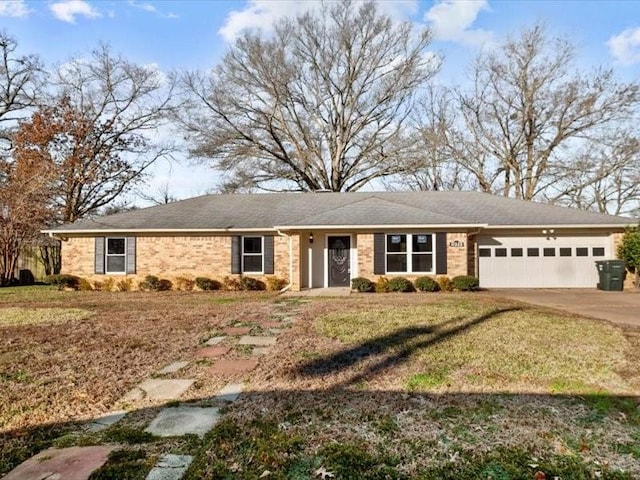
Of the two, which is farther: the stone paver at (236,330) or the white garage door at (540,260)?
the white garage door at (540,260)

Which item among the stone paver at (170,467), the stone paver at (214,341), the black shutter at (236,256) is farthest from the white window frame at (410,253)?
the stone paver at (170,467)

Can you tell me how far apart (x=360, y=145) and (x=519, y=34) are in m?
11.0

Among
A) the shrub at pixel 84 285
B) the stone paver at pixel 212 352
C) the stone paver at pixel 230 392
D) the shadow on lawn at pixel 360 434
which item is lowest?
the shadow on lawn at pixel 360 434

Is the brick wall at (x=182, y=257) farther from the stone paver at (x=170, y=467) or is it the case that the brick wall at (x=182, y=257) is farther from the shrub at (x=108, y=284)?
the stone paver at (x=170, y=467)

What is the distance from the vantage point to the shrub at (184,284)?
14766 millimetres

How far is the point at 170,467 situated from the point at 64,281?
1468 cm

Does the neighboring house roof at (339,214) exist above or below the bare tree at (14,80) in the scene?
below

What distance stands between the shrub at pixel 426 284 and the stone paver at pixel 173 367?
9.43 meters

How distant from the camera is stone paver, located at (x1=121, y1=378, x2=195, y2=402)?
Answer: 3.91m

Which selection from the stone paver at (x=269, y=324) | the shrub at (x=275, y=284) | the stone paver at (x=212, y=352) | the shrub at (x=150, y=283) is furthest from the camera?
the shrub at (x=150, y=283)

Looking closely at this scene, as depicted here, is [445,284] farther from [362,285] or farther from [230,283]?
[230,283]

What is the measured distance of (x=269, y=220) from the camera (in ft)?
50.9

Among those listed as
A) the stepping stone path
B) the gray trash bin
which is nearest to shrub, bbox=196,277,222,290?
the stepping stone path

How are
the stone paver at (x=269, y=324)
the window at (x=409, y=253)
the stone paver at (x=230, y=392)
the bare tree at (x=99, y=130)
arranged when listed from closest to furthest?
the stone paver at (x=230, y=392)
the stone paver at (x=269, y=324)
the window at (x=409, y=253)
the bare tree at (x=99, y=130)
